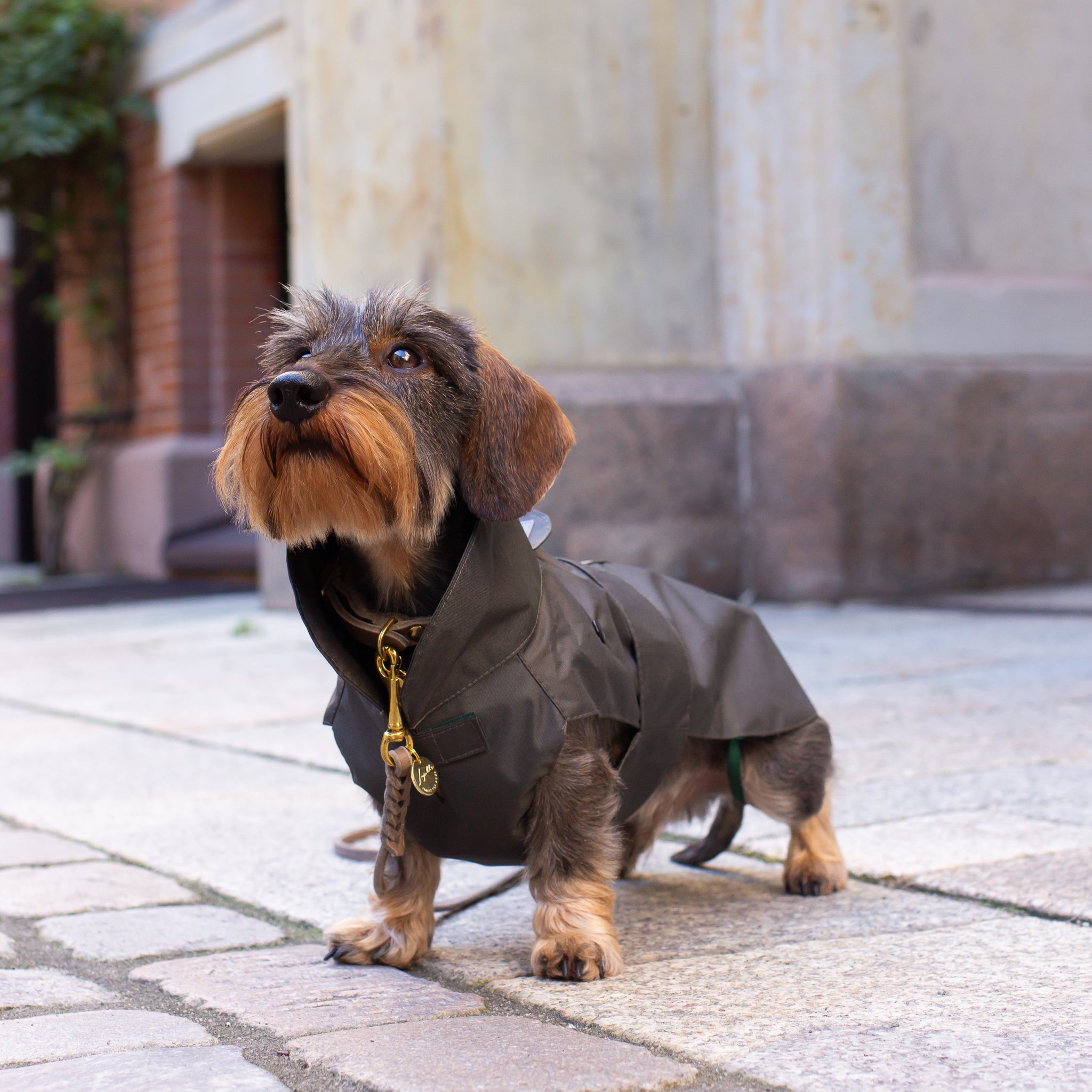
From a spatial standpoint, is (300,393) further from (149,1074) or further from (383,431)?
(149,1074)

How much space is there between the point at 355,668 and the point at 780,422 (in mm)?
5749

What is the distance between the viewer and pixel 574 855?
103 inches

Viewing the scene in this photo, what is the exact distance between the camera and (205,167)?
11391mm

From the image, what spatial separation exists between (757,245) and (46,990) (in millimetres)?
6512

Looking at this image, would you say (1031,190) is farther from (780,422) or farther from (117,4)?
(117,4)

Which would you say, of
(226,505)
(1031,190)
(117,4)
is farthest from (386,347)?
(117,4)

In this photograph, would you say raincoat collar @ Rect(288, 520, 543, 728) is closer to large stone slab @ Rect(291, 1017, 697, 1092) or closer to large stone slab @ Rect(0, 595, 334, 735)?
large stone slab @ Rect(291, 1017, 697, 1092)

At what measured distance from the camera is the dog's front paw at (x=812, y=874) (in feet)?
9.80

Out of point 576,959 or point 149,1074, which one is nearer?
point 149,1074

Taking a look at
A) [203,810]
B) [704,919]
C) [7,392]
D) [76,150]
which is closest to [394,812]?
[704,919]

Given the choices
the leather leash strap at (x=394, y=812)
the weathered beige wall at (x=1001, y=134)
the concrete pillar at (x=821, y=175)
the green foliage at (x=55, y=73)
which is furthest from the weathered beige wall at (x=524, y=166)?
the leather leash strap at (x=394, y=812)

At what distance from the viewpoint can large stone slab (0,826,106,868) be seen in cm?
335

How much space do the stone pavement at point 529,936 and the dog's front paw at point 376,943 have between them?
0.13 feet

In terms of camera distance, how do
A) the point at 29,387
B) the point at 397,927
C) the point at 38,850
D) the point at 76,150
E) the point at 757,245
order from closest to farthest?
the point at 397,927, the point at 38,850, the point at 757,245, the point at 76,150, the point at 29,387
